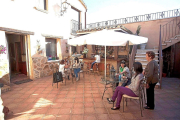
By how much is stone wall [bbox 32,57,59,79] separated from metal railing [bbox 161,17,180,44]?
8648 millimetres

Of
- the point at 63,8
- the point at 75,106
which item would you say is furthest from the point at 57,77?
the point at 63,8

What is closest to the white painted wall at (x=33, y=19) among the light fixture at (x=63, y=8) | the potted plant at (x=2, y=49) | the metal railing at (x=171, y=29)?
the light fixture at (x=63, y=8)

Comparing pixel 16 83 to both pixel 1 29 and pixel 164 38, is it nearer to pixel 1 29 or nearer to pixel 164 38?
pixel 1 29

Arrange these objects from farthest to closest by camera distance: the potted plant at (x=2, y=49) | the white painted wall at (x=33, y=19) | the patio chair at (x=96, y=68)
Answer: the patio chair at (x=96, y=68), the white painted wall at (x=33, y=19), the potted plant at (x=2, y=49)

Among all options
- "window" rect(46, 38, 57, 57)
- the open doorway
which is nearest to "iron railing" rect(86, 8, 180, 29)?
"window" rect(46, 38, 57, 57)

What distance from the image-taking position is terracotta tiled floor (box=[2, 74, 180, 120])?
2.88 m

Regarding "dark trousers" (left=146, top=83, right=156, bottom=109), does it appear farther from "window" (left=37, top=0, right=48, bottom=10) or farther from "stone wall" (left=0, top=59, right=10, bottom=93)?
"window" (left=37, top=0, right=48, bottom=10)

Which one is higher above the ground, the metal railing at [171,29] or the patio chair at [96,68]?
the metal railing at [171,29]

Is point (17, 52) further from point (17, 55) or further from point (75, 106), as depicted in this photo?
point (75, 106)

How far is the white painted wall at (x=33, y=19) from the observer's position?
16.7 feet

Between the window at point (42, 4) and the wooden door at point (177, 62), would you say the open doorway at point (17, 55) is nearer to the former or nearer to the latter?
the window at point (42, 4)

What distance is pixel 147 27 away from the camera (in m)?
9.62

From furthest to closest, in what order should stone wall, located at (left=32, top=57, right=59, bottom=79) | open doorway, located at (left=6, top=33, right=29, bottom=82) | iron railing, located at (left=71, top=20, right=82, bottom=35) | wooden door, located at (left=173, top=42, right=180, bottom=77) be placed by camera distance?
iron railing, located at (left=71, top=20, right=82, bottom=35) < wooden door, located at (left=173, top=42, right=180, bottom=77) < open doorway, located at (left=6, top=33, right=29, bottom=82) < stone wall, located at (left=32, top=57, right=59, bottom=79)

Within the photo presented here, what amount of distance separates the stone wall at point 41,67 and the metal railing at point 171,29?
8648 millimetres
